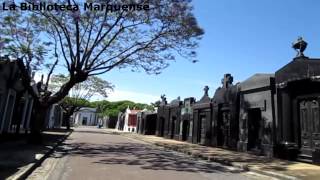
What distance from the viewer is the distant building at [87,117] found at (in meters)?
123

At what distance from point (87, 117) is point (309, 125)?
111 metres

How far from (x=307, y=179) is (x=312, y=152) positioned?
5.81 metres

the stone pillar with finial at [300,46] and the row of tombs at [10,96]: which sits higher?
the stone pillar with finial at [300,46]

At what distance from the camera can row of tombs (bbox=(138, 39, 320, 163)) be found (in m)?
17.8

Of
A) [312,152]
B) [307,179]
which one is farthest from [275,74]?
[307,179]

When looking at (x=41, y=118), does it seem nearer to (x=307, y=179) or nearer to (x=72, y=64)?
(x=72, y=64)

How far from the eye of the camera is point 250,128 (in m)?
22.9

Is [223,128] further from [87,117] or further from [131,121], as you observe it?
[87,117]

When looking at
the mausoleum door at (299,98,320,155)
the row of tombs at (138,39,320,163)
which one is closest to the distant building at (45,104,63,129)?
the row of tombs at (138,39,320,163)

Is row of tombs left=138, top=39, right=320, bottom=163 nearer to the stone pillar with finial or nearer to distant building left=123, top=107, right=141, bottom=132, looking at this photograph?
the stone pillar with finial

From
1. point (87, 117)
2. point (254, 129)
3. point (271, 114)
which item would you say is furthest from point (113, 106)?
point (271, 114)

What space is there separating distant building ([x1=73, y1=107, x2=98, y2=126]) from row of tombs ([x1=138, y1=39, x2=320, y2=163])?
95.3 m

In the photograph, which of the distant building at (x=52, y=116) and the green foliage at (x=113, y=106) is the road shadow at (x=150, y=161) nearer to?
the distant building at (x=52, y=116)

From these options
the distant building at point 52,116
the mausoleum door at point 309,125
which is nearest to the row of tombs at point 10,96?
the mausoleum door at point 309,125
